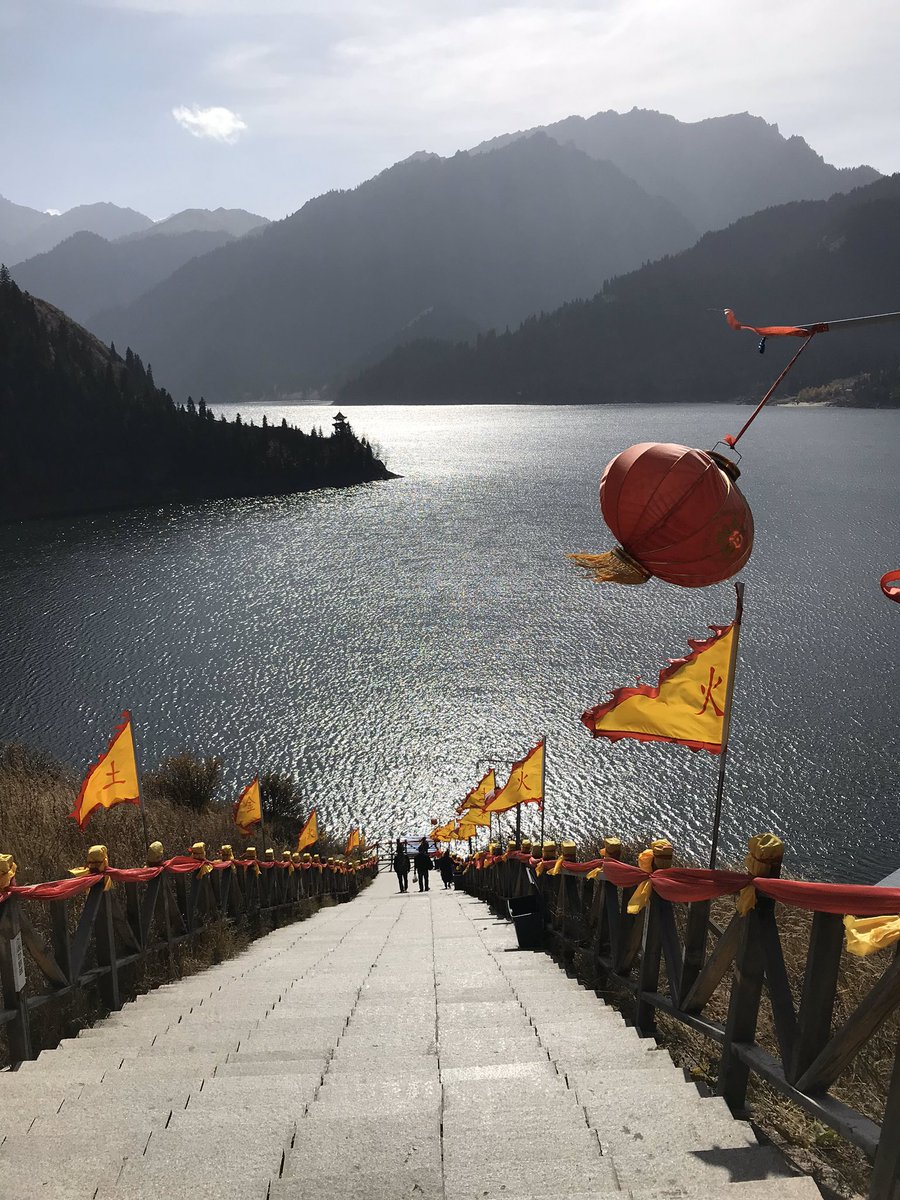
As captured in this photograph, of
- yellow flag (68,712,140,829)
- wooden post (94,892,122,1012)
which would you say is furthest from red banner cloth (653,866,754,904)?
yellow flag (68,712,140,829)

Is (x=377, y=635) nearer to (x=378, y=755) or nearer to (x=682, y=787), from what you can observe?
(x=378, y=755)

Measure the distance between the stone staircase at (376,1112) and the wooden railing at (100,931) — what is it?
18.4 inches

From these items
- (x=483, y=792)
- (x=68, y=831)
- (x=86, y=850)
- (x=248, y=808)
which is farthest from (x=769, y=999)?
(x=483, y=792)

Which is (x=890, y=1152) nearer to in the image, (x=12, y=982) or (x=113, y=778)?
(x=12, y=982)

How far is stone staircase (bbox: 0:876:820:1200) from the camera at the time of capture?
2777mm

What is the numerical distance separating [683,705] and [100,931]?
4969 mm

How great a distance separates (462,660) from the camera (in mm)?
56812

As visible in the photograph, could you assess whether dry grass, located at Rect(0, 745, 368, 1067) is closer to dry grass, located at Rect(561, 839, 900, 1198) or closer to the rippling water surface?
dry grass, located at Rect(561, 839, 900, 1198)

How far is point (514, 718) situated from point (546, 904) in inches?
1542

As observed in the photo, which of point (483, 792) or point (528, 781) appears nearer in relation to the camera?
point (528, 781)

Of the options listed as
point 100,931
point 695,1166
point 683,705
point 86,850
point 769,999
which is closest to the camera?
point 695,1166

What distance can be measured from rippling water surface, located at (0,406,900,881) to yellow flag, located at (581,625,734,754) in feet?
99.8

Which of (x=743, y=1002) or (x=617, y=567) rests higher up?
(x=617, y=567)

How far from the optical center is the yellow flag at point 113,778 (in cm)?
904
